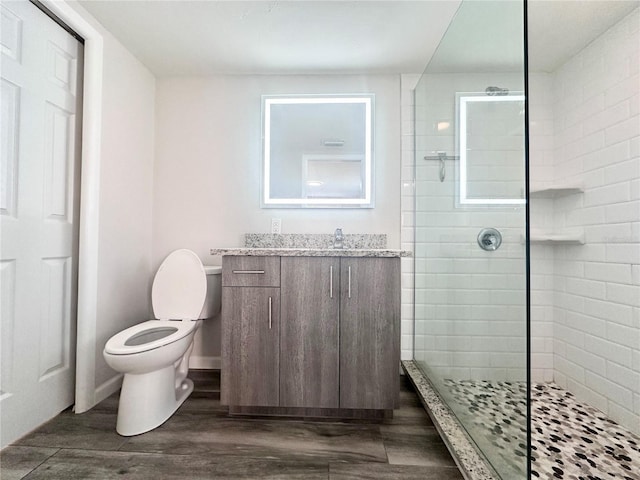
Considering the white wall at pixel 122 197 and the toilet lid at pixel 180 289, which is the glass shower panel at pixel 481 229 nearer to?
the toilet lid at pixel 180 289

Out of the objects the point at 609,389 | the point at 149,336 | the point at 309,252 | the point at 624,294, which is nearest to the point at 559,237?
the point at 624,294

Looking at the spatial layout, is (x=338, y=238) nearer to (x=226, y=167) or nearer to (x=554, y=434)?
(x=226, y=167)

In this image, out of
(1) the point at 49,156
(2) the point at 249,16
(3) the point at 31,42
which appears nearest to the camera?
(3) the point at 31,42

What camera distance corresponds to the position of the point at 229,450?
1.38 m

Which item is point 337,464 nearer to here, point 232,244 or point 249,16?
point 232,244

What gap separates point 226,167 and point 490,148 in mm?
1738

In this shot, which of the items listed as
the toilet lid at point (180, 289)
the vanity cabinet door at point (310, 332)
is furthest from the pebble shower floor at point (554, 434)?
the toilet lid at point (180, 289)

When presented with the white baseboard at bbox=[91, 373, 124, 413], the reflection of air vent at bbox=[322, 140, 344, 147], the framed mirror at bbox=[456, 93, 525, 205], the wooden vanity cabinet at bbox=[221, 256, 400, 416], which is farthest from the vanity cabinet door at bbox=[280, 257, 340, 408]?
the white baseboard at bbox=[91, 373, 124, 413]

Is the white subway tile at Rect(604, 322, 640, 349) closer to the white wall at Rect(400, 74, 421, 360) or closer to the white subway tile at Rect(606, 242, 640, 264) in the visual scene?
the white subway tile at Rect(606, 242, 640, 264)

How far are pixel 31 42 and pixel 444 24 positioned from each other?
2091 mm

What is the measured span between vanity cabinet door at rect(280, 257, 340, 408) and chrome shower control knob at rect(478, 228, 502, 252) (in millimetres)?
673

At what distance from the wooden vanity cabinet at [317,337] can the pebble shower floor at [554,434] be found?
0.42 meters

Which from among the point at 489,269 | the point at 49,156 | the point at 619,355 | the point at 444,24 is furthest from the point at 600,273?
the point at 49,156

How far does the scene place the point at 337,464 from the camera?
130cm
